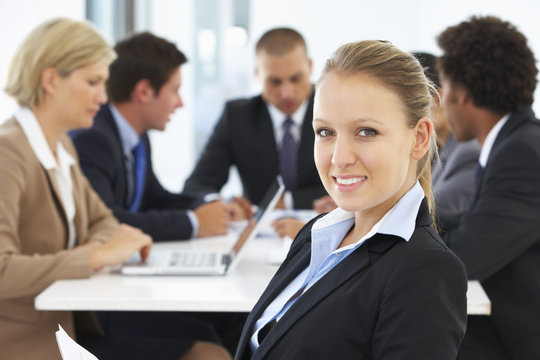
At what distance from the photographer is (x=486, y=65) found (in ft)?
6.82

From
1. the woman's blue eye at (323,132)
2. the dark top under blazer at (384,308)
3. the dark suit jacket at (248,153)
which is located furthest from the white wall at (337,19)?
the dark top under blazer at (384,308)

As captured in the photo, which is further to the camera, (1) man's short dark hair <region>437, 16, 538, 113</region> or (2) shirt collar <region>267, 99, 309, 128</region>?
(2) shirt collar <region>267, 99, 309, 128</region>

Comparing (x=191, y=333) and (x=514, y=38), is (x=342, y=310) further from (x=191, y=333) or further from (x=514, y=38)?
(x=191, y=333)

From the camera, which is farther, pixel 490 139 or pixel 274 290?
pixel 490 139

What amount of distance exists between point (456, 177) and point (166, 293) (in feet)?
3.74

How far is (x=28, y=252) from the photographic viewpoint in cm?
203

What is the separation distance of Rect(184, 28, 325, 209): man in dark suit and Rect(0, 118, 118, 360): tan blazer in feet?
4.94

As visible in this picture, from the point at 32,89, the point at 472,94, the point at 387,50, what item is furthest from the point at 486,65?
the point at 32,89

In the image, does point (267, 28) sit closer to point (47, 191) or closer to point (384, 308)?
point (47, 191)

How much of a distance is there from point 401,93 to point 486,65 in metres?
1.10

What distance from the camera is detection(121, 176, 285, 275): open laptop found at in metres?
2.02

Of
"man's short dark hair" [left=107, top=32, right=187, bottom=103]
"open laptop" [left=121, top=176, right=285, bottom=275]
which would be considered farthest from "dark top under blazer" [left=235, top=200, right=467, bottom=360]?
"man's short dark hair" [left=107, top=32, right=187, bottom=103]

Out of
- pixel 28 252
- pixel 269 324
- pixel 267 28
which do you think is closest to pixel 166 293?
pixel 28 252

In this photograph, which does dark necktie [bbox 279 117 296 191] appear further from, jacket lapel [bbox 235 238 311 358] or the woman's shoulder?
jacket lapel [bbox 235 238 311 358]
